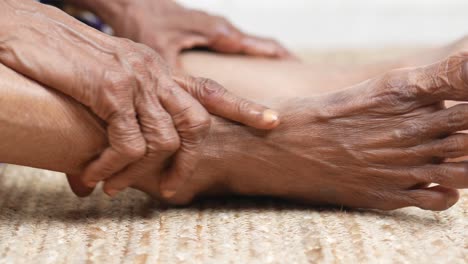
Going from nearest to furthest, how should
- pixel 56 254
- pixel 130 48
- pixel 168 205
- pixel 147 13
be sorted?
pixel 56 254
pixel 130 48
pixel 168 205
pixel 147 13

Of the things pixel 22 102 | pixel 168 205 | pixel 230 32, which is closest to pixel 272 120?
pixel 168 205

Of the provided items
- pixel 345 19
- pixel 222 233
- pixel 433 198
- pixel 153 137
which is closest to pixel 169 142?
pixel 153 137

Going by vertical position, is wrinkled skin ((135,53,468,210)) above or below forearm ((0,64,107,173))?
above

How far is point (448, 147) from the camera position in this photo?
101 centimetres

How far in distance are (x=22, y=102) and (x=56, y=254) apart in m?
0.21

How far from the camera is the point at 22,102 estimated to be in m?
0.99

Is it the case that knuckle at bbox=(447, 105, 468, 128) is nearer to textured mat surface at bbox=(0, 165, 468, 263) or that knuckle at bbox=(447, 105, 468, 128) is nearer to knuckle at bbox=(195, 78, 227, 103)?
textured mat surface at bbox=(0, 165, 468, 263)

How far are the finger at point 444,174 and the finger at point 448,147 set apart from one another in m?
0.02

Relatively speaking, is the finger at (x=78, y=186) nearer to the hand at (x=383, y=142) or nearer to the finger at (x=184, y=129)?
the finger at (x=184, y=129)

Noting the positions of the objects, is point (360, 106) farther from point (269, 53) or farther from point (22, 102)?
point (269, 53)

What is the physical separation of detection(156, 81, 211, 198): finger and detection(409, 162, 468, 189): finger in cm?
31

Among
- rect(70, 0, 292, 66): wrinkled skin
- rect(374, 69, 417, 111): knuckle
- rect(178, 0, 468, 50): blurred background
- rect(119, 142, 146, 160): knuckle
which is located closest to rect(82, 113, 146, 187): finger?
rect(119, 142, 146, 160): knuckle

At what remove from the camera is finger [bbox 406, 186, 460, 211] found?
104 centimetres

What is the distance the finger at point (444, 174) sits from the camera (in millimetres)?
1003
